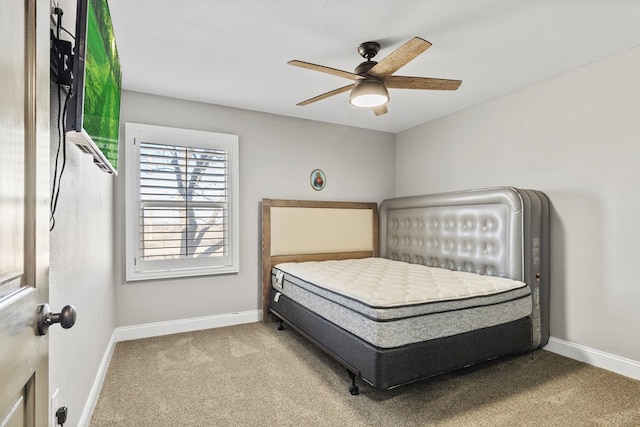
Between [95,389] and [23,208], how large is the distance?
199 cm

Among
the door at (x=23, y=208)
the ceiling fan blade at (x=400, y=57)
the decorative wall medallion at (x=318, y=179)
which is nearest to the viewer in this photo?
the door at (x=23, y=208)

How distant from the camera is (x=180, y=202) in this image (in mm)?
3449

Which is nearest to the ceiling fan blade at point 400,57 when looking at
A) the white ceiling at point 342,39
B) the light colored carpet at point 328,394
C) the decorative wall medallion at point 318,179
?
the white ceiling at point 342,39

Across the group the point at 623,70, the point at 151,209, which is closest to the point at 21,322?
the point at 151,209

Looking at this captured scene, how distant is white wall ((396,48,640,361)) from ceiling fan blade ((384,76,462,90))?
1235 mm

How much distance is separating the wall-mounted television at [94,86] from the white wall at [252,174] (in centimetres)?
154

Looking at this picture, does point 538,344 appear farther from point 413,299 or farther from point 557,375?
point 413,299

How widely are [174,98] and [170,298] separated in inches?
81.7

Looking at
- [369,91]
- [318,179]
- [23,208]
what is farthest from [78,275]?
[318,179]

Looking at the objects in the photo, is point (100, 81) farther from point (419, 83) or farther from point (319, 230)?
point (319, 230)

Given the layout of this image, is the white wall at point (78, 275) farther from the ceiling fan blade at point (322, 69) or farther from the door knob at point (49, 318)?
the ceiling fan blade at point (322, 69)

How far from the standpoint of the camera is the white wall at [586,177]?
2482mm

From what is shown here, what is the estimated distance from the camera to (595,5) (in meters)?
2.00

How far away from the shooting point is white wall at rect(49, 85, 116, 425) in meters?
1.37
